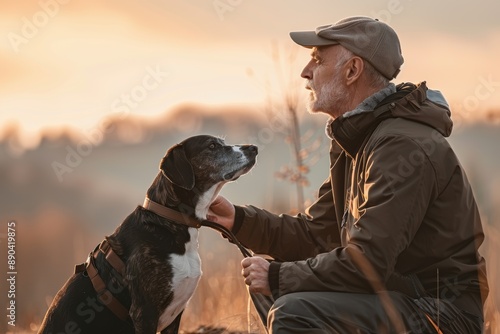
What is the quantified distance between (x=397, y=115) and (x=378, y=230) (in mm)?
684

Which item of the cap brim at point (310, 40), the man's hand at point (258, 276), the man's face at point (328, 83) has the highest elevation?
the cap brim at point (310, 40)

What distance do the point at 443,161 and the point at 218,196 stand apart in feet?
4.76

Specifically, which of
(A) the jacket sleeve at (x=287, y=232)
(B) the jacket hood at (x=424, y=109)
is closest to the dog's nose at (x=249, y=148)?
(A) the jacket sleeve at (x=287, y=232)

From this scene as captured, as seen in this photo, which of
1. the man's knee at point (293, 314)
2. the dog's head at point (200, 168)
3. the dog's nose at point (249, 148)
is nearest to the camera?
the man's knee at point (293, 314)

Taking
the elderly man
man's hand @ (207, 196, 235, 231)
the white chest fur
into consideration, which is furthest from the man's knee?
man's hand @ (207, 196, 235, 231)

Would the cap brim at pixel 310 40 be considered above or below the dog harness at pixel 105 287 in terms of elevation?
above

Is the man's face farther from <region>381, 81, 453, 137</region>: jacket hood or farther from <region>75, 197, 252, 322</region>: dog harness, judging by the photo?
<region>75, 197, 252, 322</region>: dog harness

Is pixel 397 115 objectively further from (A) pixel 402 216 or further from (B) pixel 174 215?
(B) pixel 174 215

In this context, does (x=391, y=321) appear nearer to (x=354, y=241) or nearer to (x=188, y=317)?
(x=354, y=241)

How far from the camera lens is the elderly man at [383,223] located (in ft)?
14.1

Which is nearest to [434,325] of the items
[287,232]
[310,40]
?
[287,232]

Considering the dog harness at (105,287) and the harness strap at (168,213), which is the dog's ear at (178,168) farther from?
the dog harness at (105,287)

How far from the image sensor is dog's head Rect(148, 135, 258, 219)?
5047 millimetres

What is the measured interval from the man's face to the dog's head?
0.57 metres
